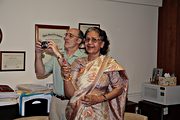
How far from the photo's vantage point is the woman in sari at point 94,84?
1.92 m

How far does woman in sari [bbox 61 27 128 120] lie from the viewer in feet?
6.31

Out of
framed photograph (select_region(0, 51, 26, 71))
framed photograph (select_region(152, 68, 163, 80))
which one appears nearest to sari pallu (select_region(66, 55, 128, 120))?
framed photograph (select_region(0, 51, 26, 71))

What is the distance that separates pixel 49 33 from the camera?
307cm

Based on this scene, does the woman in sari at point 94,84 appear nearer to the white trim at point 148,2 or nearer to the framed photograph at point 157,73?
the white trim at point 148,2

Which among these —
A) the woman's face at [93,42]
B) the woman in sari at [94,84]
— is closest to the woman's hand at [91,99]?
the woman in sari at [94,84]

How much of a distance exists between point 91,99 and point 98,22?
1.72 meters

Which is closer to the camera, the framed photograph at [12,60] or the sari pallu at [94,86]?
the sari pallu at [94,86]

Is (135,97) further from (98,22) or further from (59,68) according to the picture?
(59,68)

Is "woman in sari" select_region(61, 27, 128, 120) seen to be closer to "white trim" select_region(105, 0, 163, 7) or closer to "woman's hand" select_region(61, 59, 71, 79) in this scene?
"woman's hand" select_region(61, 59, 71, 79)

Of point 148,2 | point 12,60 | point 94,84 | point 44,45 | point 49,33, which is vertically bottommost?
point 94,84

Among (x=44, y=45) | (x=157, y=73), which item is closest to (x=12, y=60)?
(x=44, y=45)

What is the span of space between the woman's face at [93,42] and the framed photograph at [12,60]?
118cm

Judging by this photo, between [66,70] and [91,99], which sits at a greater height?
[66,70]

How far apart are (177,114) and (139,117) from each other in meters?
1.15
